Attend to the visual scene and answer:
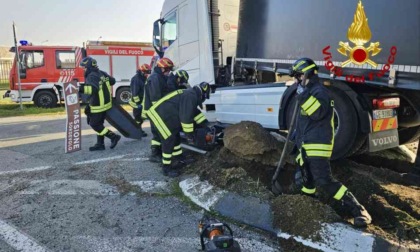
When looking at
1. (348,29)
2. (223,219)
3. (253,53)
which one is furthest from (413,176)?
(253,53)

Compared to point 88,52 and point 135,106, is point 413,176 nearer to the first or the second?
point 135,106

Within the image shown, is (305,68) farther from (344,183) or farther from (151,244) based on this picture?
(151,244)

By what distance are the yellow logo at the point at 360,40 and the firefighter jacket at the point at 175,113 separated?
2.17m

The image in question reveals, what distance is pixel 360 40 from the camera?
12.0 feet

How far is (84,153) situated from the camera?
6.70 metres

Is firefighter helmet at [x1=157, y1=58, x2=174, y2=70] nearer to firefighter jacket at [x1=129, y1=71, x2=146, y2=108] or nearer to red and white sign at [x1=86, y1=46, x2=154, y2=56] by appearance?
firefighter jacket at [x1=129, y1=71, x2=146, y2=108]

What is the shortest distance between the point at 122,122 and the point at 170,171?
2.48 m

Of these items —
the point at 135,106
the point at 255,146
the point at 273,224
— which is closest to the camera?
the point at 273,224

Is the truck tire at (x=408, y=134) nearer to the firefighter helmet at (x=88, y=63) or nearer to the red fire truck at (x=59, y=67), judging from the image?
the firefighter helmet at (x=88, y=63)

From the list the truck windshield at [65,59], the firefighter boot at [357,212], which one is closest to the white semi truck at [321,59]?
the firefighter boot at [357,212]

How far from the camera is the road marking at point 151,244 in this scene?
315cm

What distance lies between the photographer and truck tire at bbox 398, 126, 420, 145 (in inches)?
197

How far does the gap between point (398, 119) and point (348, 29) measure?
1657 millimetres

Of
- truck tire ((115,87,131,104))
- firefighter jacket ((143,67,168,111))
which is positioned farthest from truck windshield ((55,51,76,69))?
firefighter jacket ((143,67,168,111))
